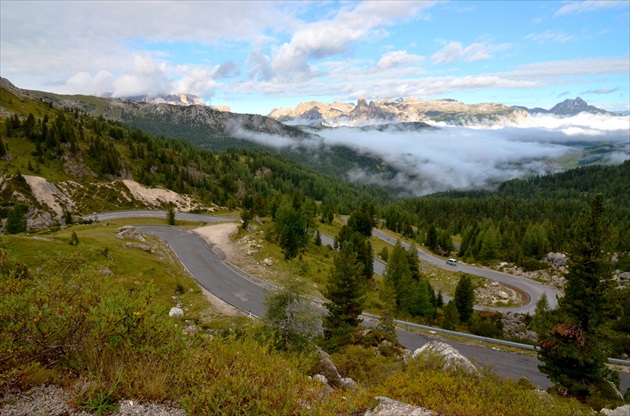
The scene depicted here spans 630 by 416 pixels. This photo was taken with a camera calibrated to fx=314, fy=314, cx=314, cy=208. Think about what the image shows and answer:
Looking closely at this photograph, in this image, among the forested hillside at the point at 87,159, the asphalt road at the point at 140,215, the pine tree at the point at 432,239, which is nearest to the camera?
the asphalt road at the point at 140,215

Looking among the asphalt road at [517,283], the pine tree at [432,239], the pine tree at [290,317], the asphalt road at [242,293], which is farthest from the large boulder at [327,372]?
the pine tree at [432,239]

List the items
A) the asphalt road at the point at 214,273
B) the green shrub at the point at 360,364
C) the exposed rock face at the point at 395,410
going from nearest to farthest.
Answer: the exposed rock face at the point at 395,410
the green shrub at the point at 360,364
the asphalt road at the point at 214,273

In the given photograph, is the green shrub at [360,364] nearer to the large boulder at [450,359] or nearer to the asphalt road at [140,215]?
the large boulder at [450,359]

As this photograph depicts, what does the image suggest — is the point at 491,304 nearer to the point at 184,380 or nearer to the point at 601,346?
the point at 601,346

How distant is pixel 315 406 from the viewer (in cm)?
631

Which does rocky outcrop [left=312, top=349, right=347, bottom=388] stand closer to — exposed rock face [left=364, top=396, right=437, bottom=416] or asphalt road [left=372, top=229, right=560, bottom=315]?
exposed rock face [left=364, top=396, right=437, bottom=416]

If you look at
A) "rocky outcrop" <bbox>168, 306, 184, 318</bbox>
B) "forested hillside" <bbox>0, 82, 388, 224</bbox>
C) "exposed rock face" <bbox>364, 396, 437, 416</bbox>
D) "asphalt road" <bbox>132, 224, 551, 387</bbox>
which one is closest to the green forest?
"exposed rock face" <bbox>364, 396, 437, 416</bbox>

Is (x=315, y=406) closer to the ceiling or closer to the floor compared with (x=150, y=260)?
closer to the ceiling

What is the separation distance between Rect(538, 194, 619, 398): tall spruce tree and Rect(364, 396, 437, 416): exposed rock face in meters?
20.4

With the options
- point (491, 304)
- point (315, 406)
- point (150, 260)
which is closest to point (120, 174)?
point (150, 260)

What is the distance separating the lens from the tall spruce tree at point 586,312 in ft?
71.9

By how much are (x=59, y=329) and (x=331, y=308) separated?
27.5 metres

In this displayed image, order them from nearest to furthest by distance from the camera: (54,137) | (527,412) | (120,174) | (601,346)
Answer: (527,412) < (601,346) < (54,137) < (120,174)

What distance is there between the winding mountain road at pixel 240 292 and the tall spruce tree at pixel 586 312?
5.73m
